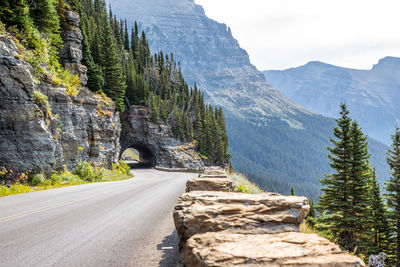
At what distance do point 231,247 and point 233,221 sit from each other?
34.0 inches

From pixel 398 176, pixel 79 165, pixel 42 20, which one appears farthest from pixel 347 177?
pixel 42 20

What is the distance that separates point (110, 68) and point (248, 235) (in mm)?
43534

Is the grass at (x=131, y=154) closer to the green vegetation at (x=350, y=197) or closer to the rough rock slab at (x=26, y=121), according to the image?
the rough rock slab at (x=26, y=121)

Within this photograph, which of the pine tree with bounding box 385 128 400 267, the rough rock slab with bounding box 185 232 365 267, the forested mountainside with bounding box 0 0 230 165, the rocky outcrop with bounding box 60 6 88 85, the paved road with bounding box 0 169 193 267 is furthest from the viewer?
the rocky outcrop with bounding box 60 6 88 85

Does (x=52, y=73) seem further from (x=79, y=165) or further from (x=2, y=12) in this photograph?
(x=79, y=165)

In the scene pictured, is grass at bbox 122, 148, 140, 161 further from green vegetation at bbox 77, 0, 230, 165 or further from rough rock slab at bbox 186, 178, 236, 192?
rough rock slab at bbox 186, 178, 236, 192

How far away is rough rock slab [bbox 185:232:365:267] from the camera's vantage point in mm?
2387

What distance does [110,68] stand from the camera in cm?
4203

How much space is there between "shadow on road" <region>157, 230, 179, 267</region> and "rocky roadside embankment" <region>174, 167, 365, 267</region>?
3.08ft

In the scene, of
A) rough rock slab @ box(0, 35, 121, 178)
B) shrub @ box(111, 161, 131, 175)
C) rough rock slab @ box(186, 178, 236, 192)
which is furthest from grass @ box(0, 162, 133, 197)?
rough rock slab @ box(186, 178, 236, 192)

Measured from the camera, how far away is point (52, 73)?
71.9ft


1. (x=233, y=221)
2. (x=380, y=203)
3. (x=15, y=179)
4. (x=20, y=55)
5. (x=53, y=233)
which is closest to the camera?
(x=233, y=221)

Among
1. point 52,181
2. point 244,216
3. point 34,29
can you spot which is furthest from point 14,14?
point 244,216

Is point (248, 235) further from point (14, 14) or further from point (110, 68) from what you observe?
point (110, 68)
